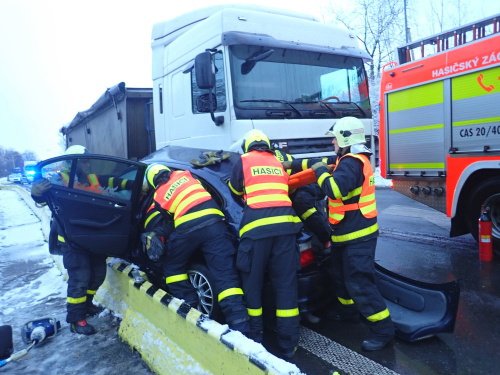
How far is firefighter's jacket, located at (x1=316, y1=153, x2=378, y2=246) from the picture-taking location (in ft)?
10.4

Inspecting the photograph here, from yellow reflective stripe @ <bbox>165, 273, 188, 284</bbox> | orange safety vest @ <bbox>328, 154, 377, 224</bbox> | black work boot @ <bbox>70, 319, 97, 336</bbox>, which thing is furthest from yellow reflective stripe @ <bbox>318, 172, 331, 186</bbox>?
black work boot @ <bbox>70, 319, 97, 336</bbox>

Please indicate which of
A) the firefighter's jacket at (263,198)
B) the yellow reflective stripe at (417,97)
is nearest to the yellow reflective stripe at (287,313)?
the firefighter's jacket at (263,198)

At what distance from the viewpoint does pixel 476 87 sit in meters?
4.96

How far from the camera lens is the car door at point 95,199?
3.70 m

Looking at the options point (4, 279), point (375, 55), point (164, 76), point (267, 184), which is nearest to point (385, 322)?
point (267, 184)

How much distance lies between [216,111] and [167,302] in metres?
2.42

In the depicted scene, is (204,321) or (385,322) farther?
(385,322)

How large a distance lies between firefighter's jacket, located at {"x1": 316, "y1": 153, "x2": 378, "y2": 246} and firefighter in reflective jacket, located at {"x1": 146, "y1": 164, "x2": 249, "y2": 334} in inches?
35.0

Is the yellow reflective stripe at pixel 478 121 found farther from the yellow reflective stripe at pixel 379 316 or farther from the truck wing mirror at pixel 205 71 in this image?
the truck wing mirror at pixel 205 71

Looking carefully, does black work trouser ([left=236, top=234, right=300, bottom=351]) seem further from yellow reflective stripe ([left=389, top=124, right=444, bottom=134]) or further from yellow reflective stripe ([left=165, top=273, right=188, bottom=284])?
yellow reflective stripe ([left=389, top=124, right=444, bottom=134])

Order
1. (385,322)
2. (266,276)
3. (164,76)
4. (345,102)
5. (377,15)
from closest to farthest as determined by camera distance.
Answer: (385,322), (266,276), (345,102), (164,76), (377,15)

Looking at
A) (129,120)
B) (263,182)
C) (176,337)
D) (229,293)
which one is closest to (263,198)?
(263,182)

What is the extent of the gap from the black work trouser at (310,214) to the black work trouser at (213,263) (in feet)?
2.43

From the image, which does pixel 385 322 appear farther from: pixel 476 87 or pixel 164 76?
pixel 164 76
